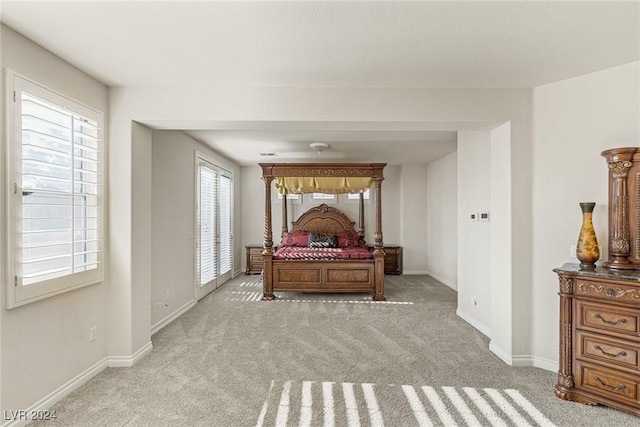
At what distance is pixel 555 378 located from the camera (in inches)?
104

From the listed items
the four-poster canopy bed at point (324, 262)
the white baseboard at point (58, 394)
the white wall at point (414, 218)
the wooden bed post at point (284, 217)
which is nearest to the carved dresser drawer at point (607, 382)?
the four-poster canopy bed at point (324, 262)

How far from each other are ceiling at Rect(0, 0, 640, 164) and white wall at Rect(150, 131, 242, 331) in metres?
1.31

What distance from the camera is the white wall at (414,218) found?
23.6 feet

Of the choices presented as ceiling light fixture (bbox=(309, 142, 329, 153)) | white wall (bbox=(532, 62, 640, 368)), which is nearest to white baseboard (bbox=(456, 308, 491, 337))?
white wall (bbox=(532, 62, 640, 368))

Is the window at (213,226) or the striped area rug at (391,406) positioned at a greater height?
the window at (213,226)

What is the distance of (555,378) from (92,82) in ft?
15.3

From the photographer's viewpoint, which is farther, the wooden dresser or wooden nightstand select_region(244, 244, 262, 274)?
wooden nightstand select_region(244, 244, 262, 274)

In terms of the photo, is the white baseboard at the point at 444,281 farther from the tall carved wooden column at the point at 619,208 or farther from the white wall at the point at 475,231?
the tall carved wooden column at the point at 619,208

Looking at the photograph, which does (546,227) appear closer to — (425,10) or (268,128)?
(425,10)

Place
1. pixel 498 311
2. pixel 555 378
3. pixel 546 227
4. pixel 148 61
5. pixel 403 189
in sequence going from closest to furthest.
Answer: pixel 148 61, pixel 555 378, pixel 546 227, pixel 498 311, pixel 403 189

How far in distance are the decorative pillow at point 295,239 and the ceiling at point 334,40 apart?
4349mm

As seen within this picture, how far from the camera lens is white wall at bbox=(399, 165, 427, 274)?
7191 mm

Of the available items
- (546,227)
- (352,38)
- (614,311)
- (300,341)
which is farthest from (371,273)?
(352,38)

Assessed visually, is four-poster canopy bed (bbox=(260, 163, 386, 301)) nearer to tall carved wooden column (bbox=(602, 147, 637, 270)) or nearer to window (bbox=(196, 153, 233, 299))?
window (bbox=(196, 153, 233, 299))
